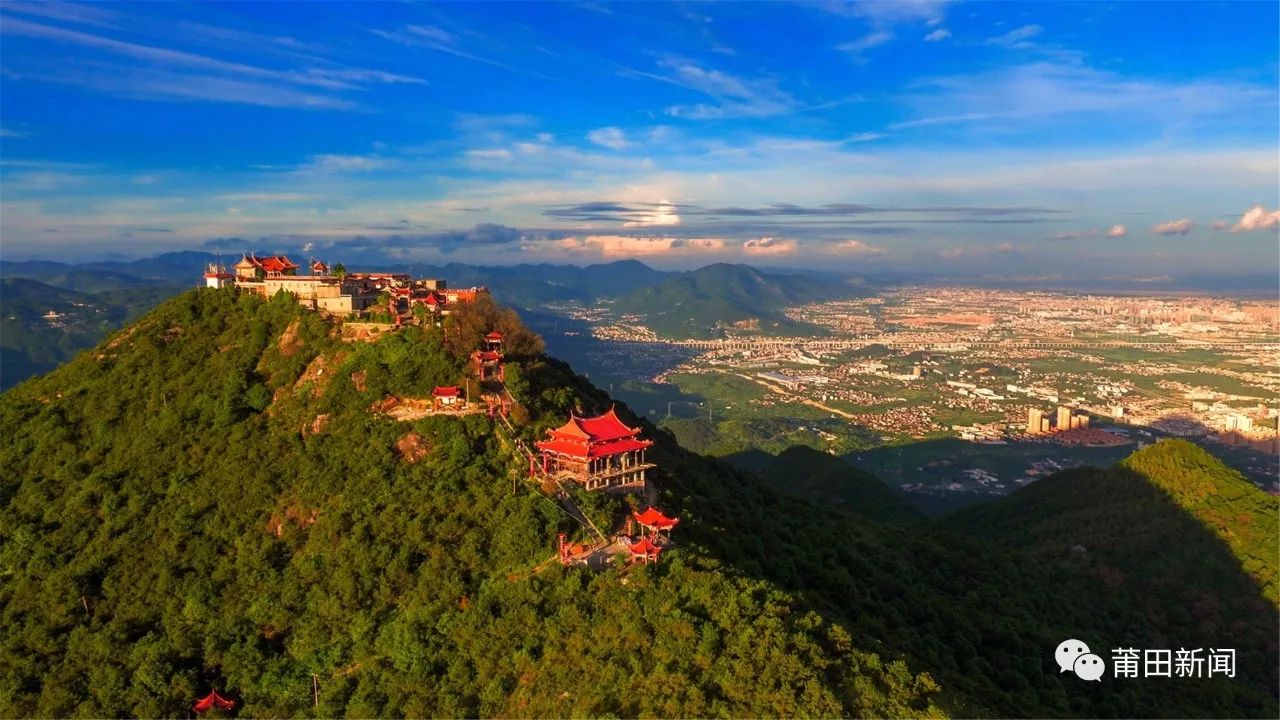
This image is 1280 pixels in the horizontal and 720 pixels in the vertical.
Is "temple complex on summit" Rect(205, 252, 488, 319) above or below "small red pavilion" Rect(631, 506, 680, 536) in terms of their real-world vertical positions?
above

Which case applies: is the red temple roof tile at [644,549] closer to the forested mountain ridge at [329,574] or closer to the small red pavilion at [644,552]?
the small red pavilion at [644,552]

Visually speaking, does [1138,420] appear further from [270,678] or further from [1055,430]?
[270,678]

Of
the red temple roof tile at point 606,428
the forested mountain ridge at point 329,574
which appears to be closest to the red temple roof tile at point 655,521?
the forested mountain ridge at point 329,574

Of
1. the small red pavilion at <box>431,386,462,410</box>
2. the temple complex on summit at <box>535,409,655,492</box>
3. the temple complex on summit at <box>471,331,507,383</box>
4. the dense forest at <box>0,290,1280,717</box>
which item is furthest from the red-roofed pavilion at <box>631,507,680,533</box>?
the temple complex on summit at <box>471,331,507,383</box>

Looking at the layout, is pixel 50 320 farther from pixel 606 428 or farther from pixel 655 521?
pixel 655 521

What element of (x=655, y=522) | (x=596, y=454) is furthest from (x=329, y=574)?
(x=655, y=522)

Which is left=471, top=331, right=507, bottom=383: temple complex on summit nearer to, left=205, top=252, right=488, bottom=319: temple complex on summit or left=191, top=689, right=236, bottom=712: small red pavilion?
left=205, top=252, right=488, bottom=319: temple complex on summit

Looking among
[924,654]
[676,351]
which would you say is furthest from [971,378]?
[924,654]
